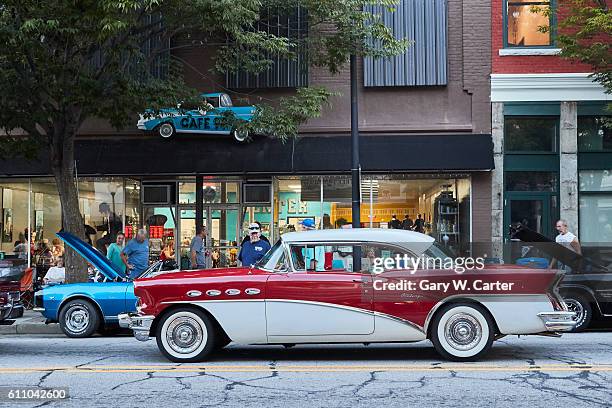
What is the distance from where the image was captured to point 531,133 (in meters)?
18.8

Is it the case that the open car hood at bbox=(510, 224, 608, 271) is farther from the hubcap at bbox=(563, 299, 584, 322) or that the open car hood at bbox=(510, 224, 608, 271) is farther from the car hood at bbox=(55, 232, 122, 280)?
the car hood at bbox=(55, 232, 122, 280)

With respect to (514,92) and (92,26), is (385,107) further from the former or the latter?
(92,26)

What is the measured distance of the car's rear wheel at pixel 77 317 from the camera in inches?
491

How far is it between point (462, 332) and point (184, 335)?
3.46 m

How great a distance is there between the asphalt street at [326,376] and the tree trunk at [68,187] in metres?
4.19

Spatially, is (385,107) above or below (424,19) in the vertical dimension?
below

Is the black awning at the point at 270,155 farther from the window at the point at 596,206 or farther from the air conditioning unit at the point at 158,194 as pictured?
the window at the point at 596,206

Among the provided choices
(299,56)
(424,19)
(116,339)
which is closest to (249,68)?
(299,56)

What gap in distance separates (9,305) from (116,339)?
2.05 meters

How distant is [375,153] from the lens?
18297 mm

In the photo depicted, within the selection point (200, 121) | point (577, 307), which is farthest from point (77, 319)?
point (577, 307)

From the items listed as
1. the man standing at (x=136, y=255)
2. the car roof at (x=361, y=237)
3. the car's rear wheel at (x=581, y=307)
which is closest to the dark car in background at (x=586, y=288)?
the car's rear wheel at (x=581, y=307)

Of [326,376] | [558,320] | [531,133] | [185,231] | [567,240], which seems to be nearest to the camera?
[326,376]

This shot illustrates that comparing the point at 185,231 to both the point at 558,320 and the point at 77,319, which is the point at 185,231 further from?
the point at 558,320
